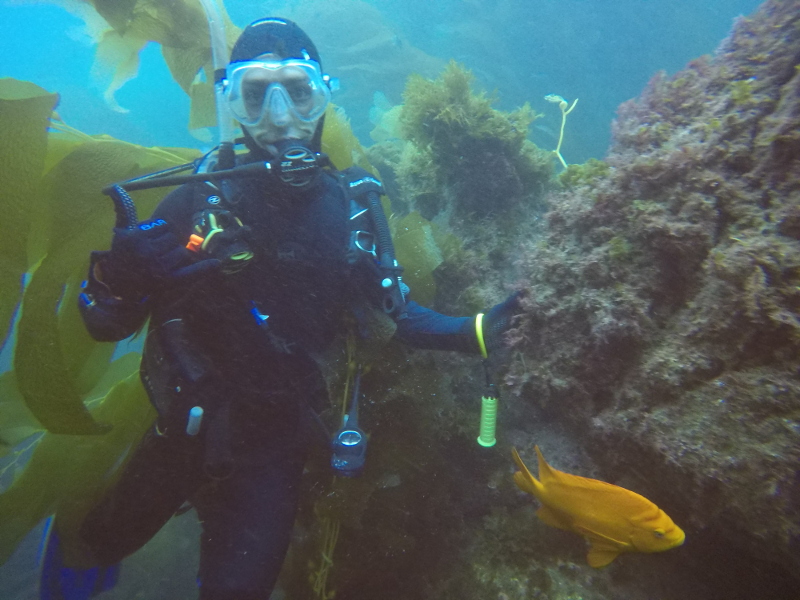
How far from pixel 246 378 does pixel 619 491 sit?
Result: 2147 millimetres

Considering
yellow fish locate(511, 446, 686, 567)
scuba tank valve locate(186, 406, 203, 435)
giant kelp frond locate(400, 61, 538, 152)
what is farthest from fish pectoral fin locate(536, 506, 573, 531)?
giant kelp frond locate(400, 61, 538, 152)

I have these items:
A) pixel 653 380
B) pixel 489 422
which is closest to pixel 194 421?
pixel 489 422

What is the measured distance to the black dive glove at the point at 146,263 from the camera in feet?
6.64

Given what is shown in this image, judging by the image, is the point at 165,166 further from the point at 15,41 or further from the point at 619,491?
the point at 15,41

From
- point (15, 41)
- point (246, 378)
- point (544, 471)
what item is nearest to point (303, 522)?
point (246, 378)

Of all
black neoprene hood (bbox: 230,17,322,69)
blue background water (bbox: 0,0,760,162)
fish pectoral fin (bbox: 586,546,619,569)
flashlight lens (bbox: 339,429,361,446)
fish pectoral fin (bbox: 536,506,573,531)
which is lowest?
fish pectoral fin (bbox: 586,546,619,569)

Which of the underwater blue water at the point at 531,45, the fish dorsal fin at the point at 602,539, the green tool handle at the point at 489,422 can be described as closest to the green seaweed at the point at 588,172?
the green tool handle at the point at 489,422

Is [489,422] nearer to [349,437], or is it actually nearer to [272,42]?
[349,437]

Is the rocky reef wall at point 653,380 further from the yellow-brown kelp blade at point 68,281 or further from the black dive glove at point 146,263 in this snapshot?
the yellow-brown kelp blade at point 68,281

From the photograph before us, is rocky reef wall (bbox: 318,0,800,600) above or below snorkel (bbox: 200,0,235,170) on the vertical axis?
below

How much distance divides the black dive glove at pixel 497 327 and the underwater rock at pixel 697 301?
0.46 feet

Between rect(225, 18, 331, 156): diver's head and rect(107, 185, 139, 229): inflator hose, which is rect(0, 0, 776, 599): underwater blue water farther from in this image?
rect(107, 185, 139, 229): inflator hose

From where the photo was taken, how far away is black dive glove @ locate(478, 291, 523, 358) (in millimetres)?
2449

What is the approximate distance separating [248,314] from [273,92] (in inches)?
59.8
